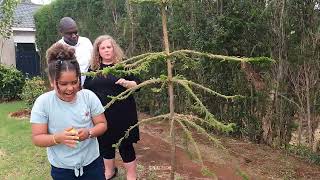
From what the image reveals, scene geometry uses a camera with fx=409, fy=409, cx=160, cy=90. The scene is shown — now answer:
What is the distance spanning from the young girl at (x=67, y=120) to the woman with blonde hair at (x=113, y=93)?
1.28m

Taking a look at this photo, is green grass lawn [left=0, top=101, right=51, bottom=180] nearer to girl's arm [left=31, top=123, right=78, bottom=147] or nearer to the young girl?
the young girl

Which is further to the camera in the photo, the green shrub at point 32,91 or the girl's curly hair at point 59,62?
the green shrub at point 32,91

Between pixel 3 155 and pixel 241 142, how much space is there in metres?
4.26

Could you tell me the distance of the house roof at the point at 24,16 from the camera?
23.5m

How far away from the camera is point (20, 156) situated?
7039mm

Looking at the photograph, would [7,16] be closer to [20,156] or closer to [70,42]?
[20,156]

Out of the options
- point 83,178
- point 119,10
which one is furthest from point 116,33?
point 83,178

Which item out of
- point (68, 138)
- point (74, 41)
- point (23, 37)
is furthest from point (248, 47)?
point (23, 37)

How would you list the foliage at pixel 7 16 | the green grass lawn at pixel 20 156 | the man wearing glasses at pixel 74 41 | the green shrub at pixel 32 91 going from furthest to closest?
the foliage at pixel 7 16
the green shrub at pixel 32 91
the green grass lawn at pixel 20 156
the man wearing glasses at pixel 74 41

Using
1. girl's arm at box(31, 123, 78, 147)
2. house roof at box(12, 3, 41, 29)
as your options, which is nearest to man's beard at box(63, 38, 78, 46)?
girl's arm at box(31, 123, 78, 147)

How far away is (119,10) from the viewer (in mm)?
11062

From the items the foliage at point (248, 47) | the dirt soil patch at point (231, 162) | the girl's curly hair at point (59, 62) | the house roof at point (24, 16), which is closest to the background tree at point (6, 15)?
the house roof at point (24, 16)

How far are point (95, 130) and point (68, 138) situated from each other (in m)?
0.29

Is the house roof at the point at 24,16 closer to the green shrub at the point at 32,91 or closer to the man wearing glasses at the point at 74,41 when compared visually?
the green shrub at the point at 32,91
